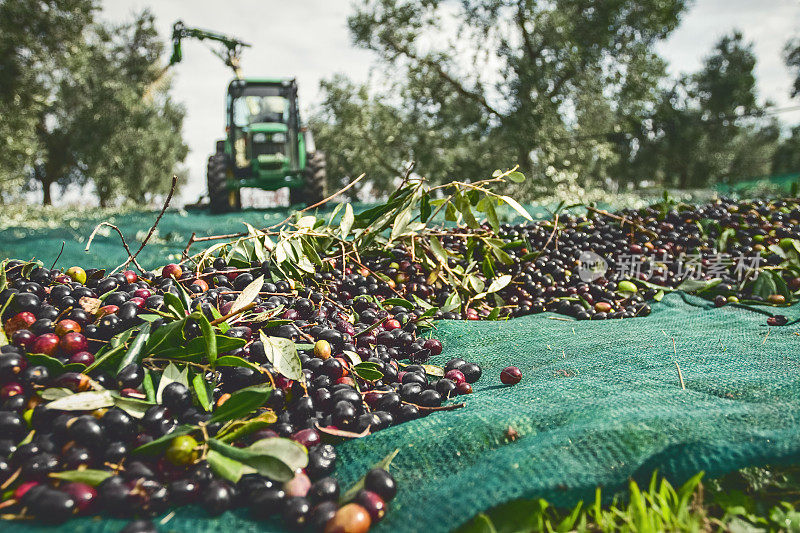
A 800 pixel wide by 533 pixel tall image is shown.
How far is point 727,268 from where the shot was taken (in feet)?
10.5

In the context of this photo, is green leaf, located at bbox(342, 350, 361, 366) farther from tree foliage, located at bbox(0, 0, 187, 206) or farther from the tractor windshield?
tree foliage, located at bbox(0, 0, 187, 206)

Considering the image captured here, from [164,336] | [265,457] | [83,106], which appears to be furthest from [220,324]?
[83,106]

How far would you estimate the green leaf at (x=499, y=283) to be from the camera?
2548 millimetres

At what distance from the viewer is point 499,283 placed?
8.43 feet

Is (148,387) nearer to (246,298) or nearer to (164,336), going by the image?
(164,336)

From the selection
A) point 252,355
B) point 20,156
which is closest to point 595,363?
point 252,355

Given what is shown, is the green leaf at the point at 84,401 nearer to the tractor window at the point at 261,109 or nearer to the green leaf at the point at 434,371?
the green leaf at the point at 434,371

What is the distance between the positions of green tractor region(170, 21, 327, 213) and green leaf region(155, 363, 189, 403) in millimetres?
7068

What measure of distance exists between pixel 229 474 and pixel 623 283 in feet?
8.17

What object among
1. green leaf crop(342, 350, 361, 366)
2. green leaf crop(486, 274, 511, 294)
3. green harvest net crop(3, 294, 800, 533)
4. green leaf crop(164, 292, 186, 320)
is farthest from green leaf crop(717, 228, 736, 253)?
green leaf crop(164, 292, 186, 320)

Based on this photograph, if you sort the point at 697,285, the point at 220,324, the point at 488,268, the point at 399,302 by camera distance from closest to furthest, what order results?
1. the point at 220,324
2. the point at 399,302
3. the point at 488,268
4. the point at 697,285

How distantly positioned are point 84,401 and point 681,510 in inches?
47.0

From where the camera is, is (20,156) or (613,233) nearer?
(613,233)

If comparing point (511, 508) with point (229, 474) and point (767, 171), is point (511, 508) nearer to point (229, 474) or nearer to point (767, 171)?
point (229, 474)
